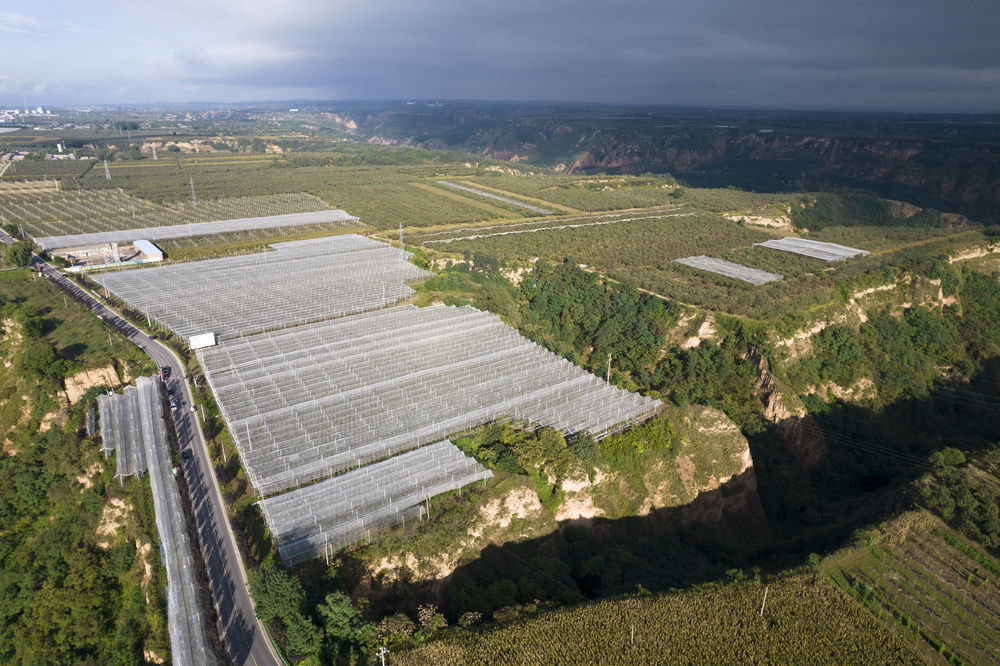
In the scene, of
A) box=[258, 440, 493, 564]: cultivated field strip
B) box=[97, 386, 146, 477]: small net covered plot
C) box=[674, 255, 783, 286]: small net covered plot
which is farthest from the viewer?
box=[674, 255, 783, 286]: small net covered plot

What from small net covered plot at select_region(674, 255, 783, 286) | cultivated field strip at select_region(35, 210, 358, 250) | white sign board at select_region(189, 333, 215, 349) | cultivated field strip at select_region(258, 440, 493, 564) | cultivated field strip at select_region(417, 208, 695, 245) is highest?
cultivated field strip at select_region(417, 208, 695, 245)

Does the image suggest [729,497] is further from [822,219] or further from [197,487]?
[822,219]

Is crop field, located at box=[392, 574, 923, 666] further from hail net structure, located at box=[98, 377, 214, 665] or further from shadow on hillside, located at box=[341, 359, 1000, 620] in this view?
hail net structure, located at box=[98, 377, 214, 665]

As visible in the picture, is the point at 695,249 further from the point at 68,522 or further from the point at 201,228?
the point at 201,228

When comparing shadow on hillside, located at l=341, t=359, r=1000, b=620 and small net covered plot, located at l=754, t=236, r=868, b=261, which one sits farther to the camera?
small net covered plot, located at l=754, t=236, r=868, b=261

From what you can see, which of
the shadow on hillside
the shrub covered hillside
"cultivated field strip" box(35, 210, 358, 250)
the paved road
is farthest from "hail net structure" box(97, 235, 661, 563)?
"cultivated field strip" box(35, 210, 358, 250)

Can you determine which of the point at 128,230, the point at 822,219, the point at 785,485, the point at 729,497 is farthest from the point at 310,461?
the point at 822,219
